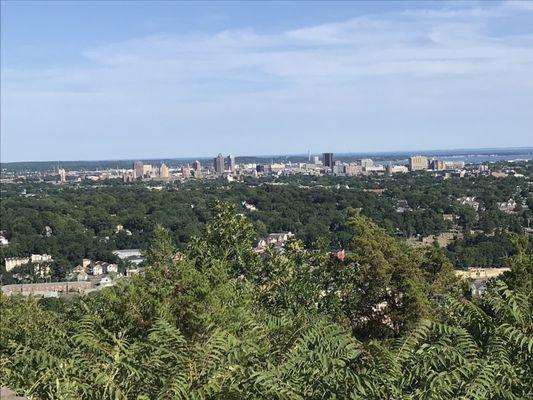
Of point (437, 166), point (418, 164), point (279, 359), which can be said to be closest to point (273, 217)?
point (279, 359)

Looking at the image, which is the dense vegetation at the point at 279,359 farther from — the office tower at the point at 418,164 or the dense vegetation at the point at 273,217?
the office tower at the point at 418,164

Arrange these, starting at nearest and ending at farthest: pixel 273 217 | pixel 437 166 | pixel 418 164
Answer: pixel 273 217 < pixel 437 166 < pixel 418 164

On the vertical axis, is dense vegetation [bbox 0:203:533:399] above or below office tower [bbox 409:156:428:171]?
above

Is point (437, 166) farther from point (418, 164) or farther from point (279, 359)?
point (279, 359)

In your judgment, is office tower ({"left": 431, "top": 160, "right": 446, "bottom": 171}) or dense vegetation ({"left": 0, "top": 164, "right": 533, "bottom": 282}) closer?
dense vegetation ({"left": 0, "top": 164, "right": 533, "bottom": 282})

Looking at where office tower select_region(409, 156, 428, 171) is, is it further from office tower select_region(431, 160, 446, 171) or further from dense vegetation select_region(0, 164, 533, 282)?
dense vegetation select_region(0, 164, 533, 282)

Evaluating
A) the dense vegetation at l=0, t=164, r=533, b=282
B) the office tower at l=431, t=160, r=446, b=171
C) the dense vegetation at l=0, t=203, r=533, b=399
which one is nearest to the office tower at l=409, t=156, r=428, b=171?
the office tower at l=431, t=160, r=446, b=171

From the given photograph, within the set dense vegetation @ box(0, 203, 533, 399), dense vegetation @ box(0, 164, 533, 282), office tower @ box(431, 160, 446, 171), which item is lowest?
dense vegetation @ box(0, 164, 533, 282)

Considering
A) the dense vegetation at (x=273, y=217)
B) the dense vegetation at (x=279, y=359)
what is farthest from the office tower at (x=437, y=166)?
the dense vegetation at (x=279, y=359)

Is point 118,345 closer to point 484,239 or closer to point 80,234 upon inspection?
point 484,239
